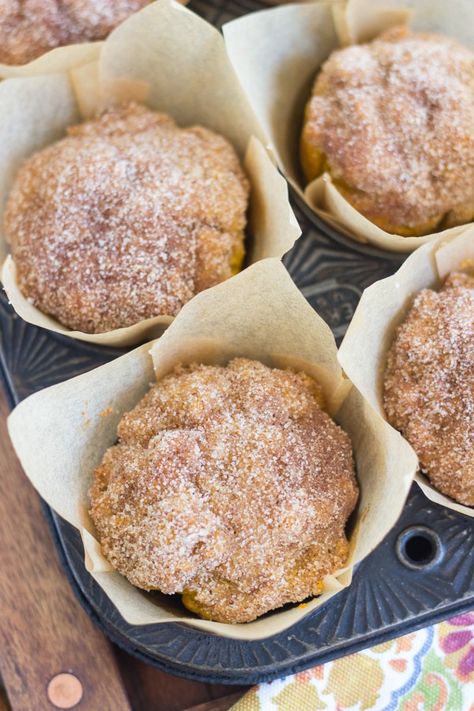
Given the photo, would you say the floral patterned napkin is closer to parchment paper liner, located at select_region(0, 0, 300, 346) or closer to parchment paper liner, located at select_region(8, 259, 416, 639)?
parchment paper liner, located at select_region(8, 259, 416, 639)

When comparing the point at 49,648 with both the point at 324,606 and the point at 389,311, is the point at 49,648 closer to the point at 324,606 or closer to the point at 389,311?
the point at 324,606

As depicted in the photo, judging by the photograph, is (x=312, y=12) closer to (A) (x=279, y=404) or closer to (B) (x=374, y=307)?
(B) (x=374, y=307)

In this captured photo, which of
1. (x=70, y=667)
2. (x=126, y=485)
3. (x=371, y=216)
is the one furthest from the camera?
(x=371, y=216)

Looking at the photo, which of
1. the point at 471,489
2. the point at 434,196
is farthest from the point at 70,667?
the point at 434,196

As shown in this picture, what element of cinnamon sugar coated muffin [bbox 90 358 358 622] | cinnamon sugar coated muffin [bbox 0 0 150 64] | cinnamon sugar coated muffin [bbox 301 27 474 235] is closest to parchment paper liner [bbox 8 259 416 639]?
cinnamon sugar coated muffin [bbox 90 358 358 622]

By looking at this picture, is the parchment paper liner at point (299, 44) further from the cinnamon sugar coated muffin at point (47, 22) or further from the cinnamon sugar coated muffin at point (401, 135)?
the cinnamon sugar coated muffin at point (47, 22)

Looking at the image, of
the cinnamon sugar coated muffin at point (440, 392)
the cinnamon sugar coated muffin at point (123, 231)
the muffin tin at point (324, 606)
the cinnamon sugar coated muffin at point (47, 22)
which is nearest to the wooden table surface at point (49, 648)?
the muffin tin at point (324, 606)

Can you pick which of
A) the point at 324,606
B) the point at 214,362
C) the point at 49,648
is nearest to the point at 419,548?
the point at 324,606
